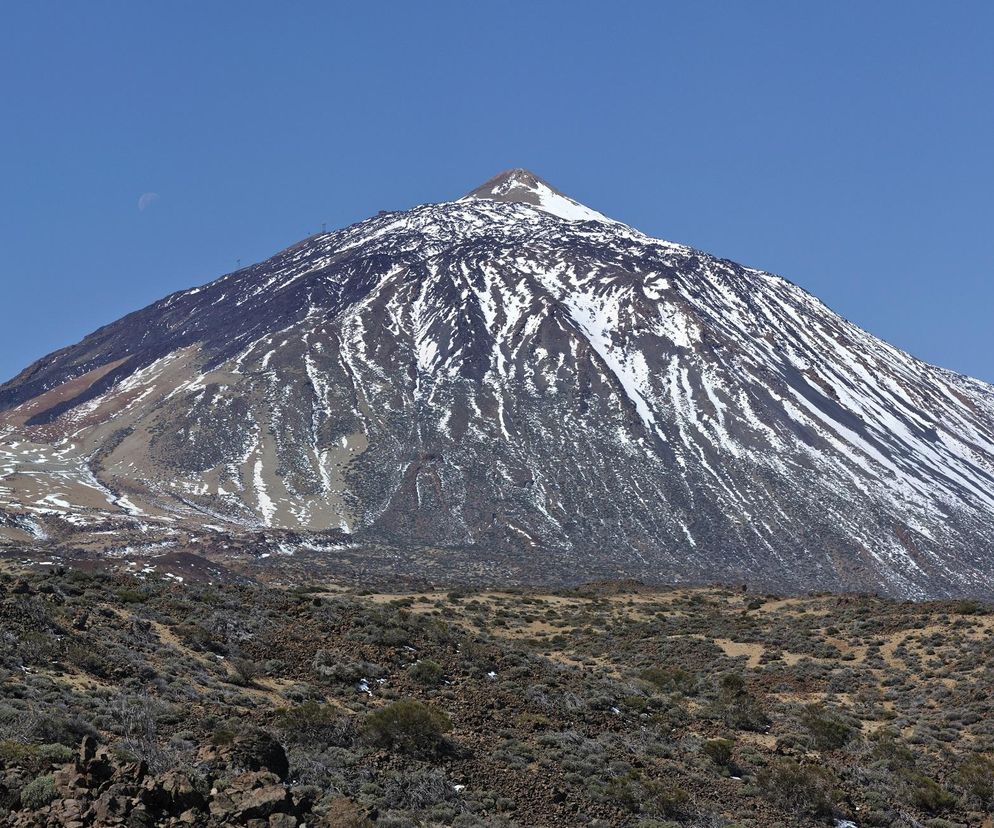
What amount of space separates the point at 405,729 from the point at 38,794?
7039 mm

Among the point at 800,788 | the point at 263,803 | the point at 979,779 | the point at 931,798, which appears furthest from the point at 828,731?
the point at 263,803

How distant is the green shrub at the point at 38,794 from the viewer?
34.4 ft

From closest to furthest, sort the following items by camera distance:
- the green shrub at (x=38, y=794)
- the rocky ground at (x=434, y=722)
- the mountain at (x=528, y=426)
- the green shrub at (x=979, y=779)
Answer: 1. the green shrub at (x=38, y=794)
2. the rocky ground at (x=434, y=722)
3. the green shrub at (x=979, y=779)
4. the mountain at (x=528, y=426)

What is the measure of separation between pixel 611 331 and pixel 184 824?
483 ft

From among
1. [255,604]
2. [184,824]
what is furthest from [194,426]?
[184,824]

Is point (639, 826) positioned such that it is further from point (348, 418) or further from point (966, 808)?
point (348, 418)

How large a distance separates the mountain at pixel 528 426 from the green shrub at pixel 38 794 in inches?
2953

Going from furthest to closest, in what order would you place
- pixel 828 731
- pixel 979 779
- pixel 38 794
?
pixel 828 731
pixel 979 779
pixel 38 794

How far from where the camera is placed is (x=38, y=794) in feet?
34.7

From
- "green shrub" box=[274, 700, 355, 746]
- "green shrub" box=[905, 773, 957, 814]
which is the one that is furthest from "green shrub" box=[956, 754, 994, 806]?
"green shrub" box=[274, 700, 355, 746]

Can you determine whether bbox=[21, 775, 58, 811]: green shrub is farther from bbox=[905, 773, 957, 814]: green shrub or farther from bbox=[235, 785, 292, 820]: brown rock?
bbox=[905, 773, 957, 814]: green shrub

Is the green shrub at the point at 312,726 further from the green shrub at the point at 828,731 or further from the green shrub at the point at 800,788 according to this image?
the green shrub at the point at 828,731

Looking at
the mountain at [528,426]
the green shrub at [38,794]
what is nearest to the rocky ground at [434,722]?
the green shrub at [38,794]

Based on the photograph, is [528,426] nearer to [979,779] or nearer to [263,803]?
[979,779]
